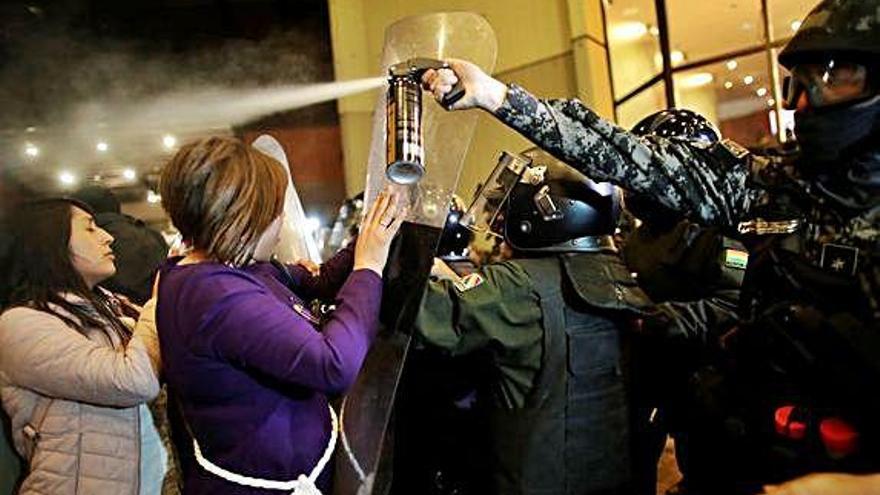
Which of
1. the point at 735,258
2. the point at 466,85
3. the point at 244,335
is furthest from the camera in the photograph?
the point at 735,258

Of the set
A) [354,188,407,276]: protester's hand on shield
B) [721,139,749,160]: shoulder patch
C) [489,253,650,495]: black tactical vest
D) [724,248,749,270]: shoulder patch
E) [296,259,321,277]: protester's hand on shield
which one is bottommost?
[489,253,650,495]: black tactical vest

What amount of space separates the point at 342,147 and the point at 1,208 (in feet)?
15.2

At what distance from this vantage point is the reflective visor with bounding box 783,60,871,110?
1211 millimetres

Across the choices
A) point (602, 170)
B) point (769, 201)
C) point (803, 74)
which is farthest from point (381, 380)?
point (803, 74)

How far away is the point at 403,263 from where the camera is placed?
57.2 inches

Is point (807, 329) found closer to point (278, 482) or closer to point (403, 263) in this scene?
point (403, 263)

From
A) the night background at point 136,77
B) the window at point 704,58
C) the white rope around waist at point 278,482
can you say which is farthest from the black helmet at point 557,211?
the window at point 704,58

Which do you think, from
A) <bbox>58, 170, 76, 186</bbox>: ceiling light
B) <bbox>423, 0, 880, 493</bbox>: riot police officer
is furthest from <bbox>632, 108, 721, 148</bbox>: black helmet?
<bbox>58, 170, 76, 186</bbox>: ceiling light

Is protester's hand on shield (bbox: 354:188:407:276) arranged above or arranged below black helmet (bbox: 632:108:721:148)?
below

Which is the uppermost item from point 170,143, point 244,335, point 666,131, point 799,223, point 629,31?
point 629,31

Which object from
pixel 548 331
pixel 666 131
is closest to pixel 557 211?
pixel 548 331

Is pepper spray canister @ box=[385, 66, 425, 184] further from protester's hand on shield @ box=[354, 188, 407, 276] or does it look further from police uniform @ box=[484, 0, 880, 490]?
police uniform @ box=[484, 0, 880, 490]

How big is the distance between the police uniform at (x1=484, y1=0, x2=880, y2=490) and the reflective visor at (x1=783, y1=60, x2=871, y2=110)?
0.06 meters

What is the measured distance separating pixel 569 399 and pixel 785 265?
24.8 inches
